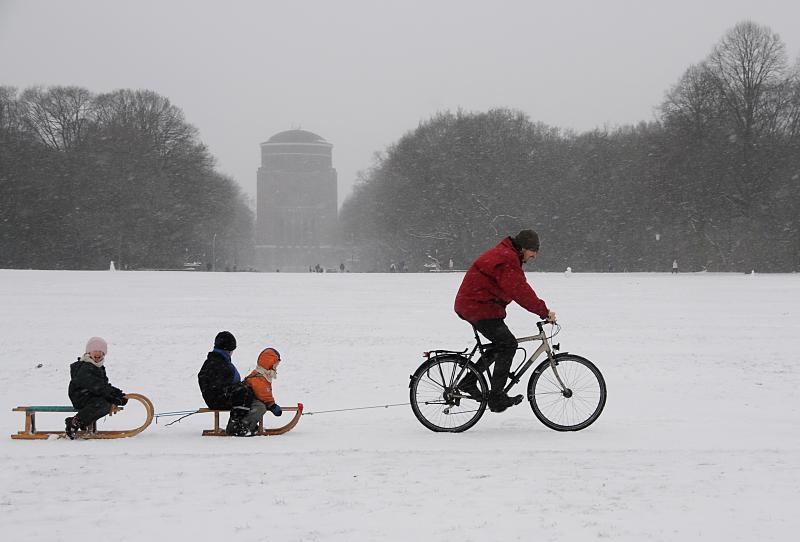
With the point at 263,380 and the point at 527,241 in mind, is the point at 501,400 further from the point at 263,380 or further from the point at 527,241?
the point at 263,380

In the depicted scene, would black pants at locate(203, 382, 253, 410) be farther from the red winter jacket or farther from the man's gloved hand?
the red winter jacket

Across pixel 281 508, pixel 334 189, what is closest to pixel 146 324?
pixel 281 508

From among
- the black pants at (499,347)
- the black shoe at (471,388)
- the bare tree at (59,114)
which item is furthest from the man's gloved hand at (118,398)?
the bare tree at (59,114)

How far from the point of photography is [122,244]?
228ft

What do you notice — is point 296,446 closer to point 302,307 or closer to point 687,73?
point 302,307

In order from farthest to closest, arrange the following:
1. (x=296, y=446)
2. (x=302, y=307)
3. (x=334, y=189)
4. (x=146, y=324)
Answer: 1. (x=334, y=189)
2. (x=302, y=307)
3. (x=146, y=324)
4. (x=296, y=446)

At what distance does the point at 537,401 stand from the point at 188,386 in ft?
19.1

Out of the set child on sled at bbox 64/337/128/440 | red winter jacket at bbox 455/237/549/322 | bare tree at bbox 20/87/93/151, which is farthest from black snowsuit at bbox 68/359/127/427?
bare tree at bbox 20/87/93/151

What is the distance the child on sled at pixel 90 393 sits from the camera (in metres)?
8.32

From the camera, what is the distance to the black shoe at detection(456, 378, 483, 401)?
8609 mm

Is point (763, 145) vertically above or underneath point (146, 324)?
above

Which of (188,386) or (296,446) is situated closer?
(296,446)

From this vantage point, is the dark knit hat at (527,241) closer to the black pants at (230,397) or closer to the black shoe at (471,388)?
the black shoe at (471,388)

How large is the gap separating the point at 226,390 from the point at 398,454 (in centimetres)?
188
